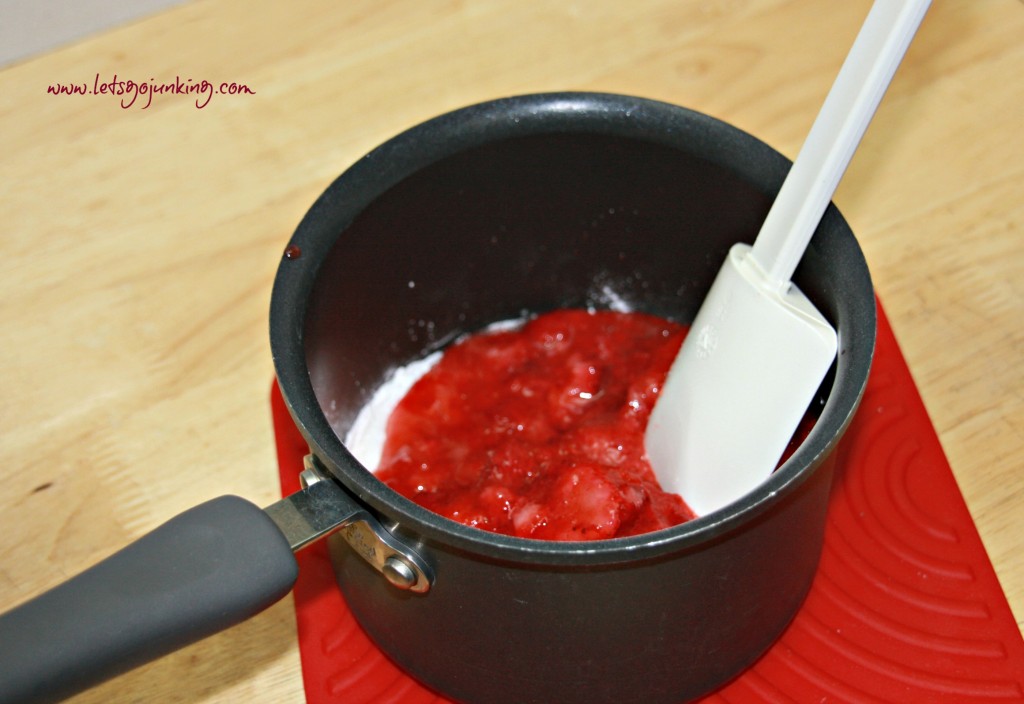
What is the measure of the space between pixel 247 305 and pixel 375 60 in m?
0.29

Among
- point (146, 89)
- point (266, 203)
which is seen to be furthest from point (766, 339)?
point (146, 89)

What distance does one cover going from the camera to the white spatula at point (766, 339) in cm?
63

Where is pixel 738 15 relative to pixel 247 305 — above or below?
above

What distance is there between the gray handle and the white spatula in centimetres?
Answer: 29

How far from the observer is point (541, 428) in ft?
2.77

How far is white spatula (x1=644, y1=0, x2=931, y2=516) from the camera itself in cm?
63

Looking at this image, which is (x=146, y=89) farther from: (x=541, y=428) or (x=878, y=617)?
(x=878, y=617)

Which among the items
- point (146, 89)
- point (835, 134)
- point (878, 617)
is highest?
point (835, 134)

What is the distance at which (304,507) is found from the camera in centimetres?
61

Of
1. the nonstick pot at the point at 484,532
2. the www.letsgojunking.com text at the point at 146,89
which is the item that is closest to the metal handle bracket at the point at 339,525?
the nonstick pot at the point at 484,532

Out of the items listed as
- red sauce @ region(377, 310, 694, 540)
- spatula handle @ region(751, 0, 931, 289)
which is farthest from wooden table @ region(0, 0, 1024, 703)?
spatula handle @ region(751, 0, 931, 289)

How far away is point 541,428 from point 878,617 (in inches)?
10.2

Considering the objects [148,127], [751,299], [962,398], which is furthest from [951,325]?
[148,127]

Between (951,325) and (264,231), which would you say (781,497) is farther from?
(264,231)
